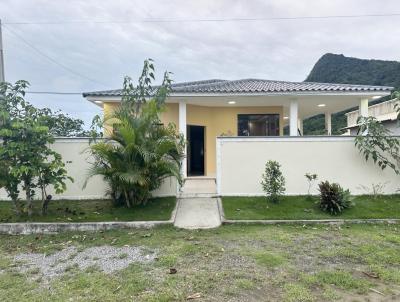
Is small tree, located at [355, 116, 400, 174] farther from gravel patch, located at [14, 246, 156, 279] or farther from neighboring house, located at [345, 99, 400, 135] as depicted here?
neighboring house, located at [345, 99, 400, 135]

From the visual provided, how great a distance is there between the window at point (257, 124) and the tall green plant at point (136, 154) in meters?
6.43

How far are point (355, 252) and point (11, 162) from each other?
717 centimetres

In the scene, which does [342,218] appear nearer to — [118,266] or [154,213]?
[154,213]

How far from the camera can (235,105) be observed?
13930mm

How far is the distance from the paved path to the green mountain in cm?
1765

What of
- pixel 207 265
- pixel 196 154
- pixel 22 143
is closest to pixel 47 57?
pixel 196 154

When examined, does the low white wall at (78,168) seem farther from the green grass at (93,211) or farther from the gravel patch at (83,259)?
the gravel patch at (83,259)

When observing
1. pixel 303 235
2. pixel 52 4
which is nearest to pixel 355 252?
pixel 303 235

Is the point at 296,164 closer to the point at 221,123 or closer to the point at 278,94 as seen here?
the point at 278,94

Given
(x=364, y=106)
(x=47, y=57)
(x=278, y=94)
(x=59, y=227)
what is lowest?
(x=59, y=227)

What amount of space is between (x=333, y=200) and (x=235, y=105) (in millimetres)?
6981

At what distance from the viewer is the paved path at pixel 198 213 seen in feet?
24.2

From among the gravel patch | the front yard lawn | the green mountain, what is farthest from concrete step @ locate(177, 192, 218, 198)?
the green mountain

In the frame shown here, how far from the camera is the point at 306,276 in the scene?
4.25 m
